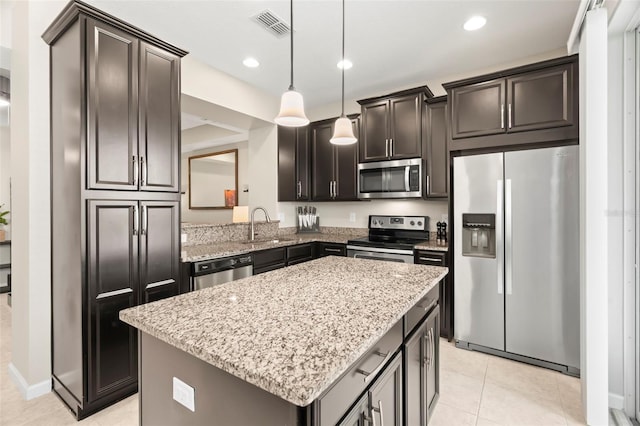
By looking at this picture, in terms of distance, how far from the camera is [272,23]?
8.38 feet

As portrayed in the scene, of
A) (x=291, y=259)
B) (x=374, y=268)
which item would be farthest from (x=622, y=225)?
(x=291, y=259)

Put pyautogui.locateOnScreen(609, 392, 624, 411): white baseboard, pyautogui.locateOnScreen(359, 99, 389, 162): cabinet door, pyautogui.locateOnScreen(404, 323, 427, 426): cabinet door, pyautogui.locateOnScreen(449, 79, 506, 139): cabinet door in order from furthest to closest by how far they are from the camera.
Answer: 1. pyautogui.locateOnScreen(359, 99, 389, 162): cabinet door
2. pyautogui.locateOnScreen(449, 79, 506, 139): cabinet door
3. pyautogui.locateOnScreen(609, 392, 624, 411): white baseboard
4. pyautogui.locateOnScreen(404, 323, 427, 426): cabinet door

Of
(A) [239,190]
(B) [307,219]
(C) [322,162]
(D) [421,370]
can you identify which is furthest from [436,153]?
(A) [239,190]

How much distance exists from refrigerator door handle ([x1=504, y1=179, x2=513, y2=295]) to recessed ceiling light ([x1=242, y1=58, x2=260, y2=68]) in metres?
2.74

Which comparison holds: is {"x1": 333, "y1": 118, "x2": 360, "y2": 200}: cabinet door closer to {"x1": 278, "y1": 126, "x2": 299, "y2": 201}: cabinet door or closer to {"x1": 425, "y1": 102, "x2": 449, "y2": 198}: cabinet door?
{"x1": 278, "y1": 126, "x2": 299, "y2": 201}: cabinet door

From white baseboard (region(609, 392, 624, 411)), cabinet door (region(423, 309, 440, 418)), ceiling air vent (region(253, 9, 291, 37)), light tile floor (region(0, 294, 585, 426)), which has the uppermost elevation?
ceiling air vent (region(253, 9, 291, 37))

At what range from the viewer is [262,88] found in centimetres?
401

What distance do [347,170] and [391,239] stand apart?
1.07 m

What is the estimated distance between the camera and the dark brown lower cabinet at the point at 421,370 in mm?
1415

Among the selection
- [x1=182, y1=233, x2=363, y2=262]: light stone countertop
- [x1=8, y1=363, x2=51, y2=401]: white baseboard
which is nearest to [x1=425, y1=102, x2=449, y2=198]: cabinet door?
[x1=182, y1=233, x2=363, y2=262]: light stone countertop

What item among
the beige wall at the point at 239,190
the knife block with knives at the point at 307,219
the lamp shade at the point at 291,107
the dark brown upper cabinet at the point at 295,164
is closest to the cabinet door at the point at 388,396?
the lamp shade at the point at 291,107

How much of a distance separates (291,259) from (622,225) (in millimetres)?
2902

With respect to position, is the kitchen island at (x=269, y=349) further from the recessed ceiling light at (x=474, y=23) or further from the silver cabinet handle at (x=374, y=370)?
the recessed ceiling light at (x=474, y=23)

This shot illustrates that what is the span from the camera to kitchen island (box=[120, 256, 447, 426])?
2.53 ft
